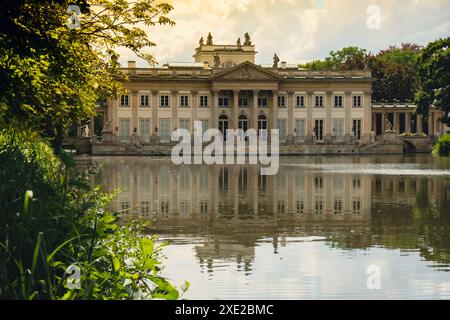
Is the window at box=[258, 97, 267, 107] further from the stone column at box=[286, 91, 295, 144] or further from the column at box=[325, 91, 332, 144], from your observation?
the column at box=[325, 91, 332, 144]

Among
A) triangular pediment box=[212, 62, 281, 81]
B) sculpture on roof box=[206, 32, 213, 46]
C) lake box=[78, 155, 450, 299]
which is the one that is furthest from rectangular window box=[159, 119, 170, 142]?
lake box=[78, 155, 450, 299]

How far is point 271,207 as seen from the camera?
2375 cm

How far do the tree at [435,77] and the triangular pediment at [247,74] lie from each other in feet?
49.4

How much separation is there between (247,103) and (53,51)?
7493 cm

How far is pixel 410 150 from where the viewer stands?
87.2 metres

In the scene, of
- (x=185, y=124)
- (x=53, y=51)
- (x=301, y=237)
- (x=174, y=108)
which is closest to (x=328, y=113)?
(x=185, y=124)

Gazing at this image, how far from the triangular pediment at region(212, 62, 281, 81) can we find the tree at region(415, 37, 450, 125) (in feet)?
49.4

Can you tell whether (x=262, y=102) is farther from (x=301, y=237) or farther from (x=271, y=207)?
(x=301, y=237)

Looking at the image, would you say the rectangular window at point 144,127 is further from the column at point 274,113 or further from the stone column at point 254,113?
the column at point 274,113

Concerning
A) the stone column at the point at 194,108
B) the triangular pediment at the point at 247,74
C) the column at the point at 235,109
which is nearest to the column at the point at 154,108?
the stone column at the point at 194,108

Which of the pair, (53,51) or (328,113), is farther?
(328,113)

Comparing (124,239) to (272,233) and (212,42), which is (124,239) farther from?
(212,42)

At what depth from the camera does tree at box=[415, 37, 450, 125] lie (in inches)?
2913

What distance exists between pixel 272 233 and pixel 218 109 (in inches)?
2728
